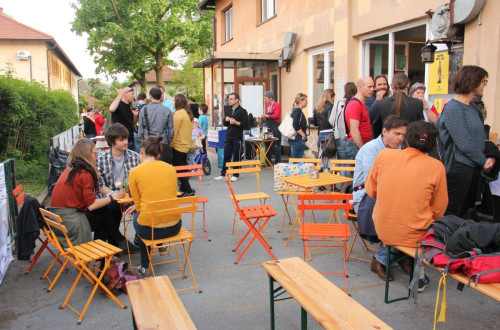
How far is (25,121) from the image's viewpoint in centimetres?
1004

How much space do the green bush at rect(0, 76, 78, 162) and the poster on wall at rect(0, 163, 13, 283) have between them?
17.1ft

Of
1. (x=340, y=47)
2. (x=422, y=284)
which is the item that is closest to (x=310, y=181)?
(x=422, y=284)

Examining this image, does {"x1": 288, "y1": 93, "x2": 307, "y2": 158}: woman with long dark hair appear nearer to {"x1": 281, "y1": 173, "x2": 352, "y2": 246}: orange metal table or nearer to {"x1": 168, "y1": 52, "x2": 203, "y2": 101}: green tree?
{"x1": 281, "y1": 173, "x2": 352, "y2": 246}: orange metal table

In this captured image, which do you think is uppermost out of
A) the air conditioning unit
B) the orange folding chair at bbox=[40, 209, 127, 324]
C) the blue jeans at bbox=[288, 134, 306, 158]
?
the air conditioning unit

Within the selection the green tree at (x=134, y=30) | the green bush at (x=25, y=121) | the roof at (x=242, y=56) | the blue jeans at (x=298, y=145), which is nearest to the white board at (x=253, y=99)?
the roof at (x=242, y=56)

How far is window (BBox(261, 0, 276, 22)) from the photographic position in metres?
13.8

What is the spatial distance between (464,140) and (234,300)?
2.56 metres

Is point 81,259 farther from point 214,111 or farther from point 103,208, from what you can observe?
point 214,111

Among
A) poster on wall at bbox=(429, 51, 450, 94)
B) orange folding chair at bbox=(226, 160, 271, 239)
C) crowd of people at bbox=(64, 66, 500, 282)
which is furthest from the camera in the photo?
poster on wall at bbox=(429, 51, 450, 94)

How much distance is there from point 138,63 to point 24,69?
25.6 feet

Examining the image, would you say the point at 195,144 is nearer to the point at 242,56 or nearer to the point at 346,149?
the point at 346,149

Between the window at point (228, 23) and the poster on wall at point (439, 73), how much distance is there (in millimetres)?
11677

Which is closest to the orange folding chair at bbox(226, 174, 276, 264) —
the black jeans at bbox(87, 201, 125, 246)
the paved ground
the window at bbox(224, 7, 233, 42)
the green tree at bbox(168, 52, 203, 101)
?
the paved ground

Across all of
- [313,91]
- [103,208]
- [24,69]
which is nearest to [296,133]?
[313,91]
